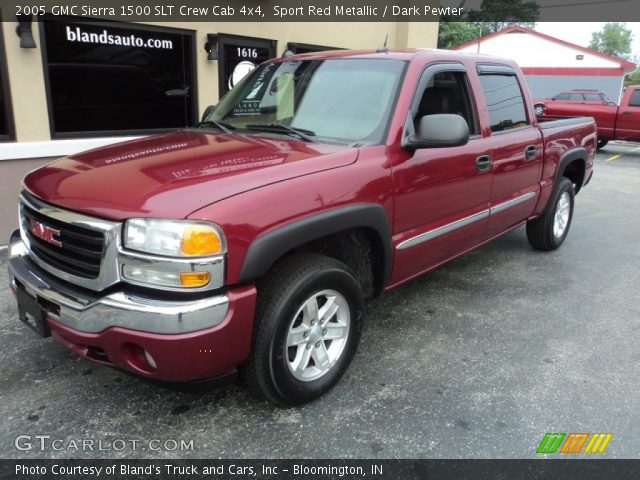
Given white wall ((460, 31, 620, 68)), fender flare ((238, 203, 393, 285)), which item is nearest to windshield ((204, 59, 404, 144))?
fender flare ((238, 203, 393, 285))

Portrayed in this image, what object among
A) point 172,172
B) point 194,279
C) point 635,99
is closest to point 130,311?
point 194,279

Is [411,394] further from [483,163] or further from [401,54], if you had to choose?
[401,54]

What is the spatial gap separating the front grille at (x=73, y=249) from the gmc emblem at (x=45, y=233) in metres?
0.01

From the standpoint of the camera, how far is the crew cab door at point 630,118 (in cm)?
1388

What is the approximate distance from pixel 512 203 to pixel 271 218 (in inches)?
106

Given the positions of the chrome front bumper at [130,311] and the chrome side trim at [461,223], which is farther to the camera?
the chrome side trim at [461,223]

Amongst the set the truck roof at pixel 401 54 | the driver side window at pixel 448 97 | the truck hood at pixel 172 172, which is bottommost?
the truck hood at pixel 172 172

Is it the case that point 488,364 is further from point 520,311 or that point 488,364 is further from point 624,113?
point 624,113

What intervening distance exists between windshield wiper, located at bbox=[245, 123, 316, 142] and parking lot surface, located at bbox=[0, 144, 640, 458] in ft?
4.61

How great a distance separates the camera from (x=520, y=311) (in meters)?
4.12

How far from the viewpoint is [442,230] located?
3572 mm

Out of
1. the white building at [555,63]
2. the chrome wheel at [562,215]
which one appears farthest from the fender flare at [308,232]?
the white building at [555,63]

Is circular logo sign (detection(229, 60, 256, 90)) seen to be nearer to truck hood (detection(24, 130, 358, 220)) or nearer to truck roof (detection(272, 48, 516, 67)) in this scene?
truck roof (detection(272, 48, 516, 67))

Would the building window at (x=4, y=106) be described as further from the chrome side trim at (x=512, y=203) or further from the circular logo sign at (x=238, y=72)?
the chrome side trim at (x=512, y=203)
